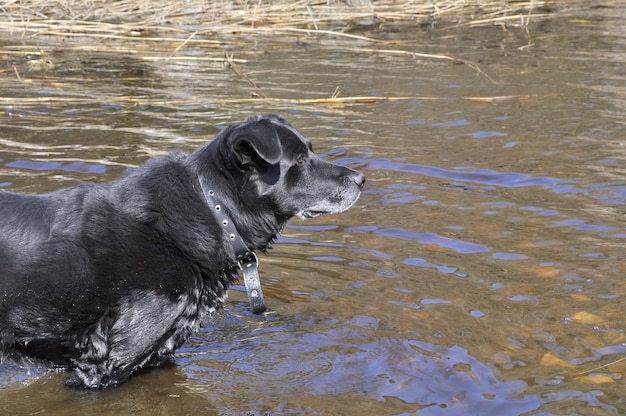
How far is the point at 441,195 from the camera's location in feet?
26.5

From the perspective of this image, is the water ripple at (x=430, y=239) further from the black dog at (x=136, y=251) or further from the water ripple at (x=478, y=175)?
the black dog at (x=136, y=251)

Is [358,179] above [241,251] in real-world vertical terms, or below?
above

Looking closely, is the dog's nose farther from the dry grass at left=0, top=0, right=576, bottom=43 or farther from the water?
the dry grass at left=0, top=0, right=576, bottom=43

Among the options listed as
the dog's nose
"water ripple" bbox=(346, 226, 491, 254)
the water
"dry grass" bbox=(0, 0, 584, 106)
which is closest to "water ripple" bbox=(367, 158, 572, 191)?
the water

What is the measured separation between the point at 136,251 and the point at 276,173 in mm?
1029

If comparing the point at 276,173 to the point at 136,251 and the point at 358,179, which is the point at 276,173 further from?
the point at 136,251

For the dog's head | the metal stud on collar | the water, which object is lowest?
the water

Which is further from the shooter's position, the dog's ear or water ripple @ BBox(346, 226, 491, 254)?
water ripple @ BBox(346, 226, 491, 254)

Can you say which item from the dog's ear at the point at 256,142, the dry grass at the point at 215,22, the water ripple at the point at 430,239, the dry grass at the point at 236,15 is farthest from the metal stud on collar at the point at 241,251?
the dry grass at the point at 236,15

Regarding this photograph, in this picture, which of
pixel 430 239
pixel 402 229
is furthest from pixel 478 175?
pixel 430 239

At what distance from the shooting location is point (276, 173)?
5.52m

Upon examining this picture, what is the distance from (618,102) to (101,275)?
25.5 feet

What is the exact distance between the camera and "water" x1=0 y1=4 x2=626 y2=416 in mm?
5105

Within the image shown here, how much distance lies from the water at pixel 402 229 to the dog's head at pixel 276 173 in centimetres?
84
